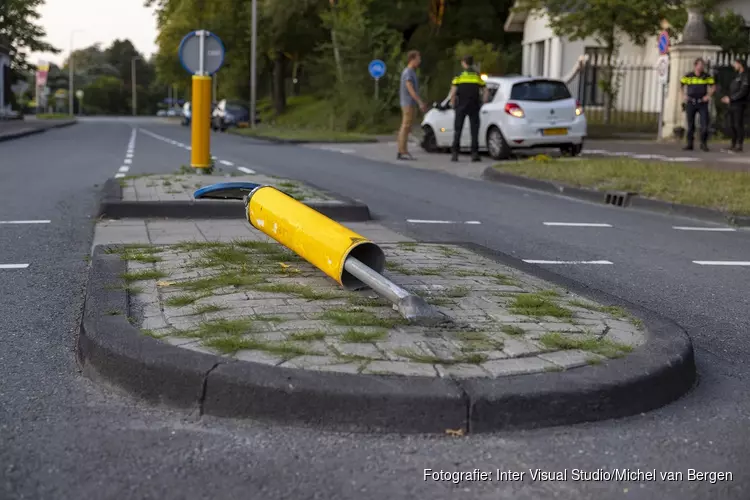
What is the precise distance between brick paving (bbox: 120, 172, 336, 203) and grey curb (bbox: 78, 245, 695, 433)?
5.42 meters

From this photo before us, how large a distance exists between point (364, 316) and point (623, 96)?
105ft

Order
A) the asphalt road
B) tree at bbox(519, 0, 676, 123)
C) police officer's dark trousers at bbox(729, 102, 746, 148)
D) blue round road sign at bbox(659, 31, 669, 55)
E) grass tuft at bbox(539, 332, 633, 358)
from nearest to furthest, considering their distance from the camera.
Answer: the asphalt road → grass tuft at bbox(539, 332, 633, 358) → police officer's dark trousers at bbox(729, 102, 746, 148) → blue round road sign at bbox(659, 31, 669, 55) → tree at bbox(519, 0, 676, 123)

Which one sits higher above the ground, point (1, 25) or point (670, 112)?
point (1, 25)

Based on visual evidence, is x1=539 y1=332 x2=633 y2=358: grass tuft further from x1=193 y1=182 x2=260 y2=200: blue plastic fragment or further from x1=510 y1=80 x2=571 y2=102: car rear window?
x1=510 y1=80 x2=571 y2=102: car rear window

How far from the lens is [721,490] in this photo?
305cm

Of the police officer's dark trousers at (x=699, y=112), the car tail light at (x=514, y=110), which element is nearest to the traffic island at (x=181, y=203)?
the car tail light at (x=514, y=110)

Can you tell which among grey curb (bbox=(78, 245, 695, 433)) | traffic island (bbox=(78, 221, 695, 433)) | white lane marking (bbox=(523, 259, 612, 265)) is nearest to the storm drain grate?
white lane marking (bbox=(523, 259, 612, 265))

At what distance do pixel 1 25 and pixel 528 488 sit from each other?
52367mm

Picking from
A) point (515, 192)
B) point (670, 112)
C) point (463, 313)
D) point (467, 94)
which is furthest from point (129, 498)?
point (670, 112)

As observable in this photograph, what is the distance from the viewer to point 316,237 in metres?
5.10

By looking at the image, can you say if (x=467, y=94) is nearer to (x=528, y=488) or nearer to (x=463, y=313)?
(x=463, y=313)

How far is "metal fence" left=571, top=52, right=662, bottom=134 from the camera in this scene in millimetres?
30969

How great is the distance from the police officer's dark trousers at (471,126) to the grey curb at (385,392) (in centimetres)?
1558

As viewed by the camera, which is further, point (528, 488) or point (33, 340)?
point (33, 340)
